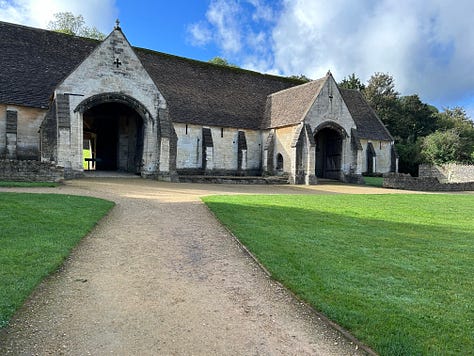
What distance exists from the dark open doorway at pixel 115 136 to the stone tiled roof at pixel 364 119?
2280 cm

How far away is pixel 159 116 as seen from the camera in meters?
24.0

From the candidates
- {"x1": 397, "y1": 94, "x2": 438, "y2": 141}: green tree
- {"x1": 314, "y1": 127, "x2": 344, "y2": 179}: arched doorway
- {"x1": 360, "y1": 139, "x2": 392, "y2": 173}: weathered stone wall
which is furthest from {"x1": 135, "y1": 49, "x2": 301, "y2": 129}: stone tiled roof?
{"x1": 397, "y1": 94, "x2": 438, "y2": 141}: green tree

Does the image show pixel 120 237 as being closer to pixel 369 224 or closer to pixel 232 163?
pixel 369 224

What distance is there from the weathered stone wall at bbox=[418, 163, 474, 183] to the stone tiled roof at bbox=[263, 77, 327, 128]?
18952mm

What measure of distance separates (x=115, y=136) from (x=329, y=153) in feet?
61.8

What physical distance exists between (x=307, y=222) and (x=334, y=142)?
2383cm

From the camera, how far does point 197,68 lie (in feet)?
109

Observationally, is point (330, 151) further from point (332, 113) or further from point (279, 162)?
point (279, 162)

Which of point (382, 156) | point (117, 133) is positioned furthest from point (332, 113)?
point (117, 133)

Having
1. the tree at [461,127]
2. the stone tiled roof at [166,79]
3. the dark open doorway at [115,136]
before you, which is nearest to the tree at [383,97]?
the tree at [461,127]

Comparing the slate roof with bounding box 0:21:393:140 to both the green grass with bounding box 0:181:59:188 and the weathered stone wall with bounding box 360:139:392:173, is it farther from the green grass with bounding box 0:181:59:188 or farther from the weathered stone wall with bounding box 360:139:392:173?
the green grass with bounding box 0:181:59:188

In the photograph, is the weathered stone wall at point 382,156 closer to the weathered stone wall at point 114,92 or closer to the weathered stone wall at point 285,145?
the weathered stone wall at point 285,145

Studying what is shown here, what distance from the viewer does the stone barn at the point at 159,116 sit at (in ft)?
72.9

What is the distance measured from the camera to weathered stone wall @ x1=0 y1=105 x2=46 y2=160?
2277 cm
